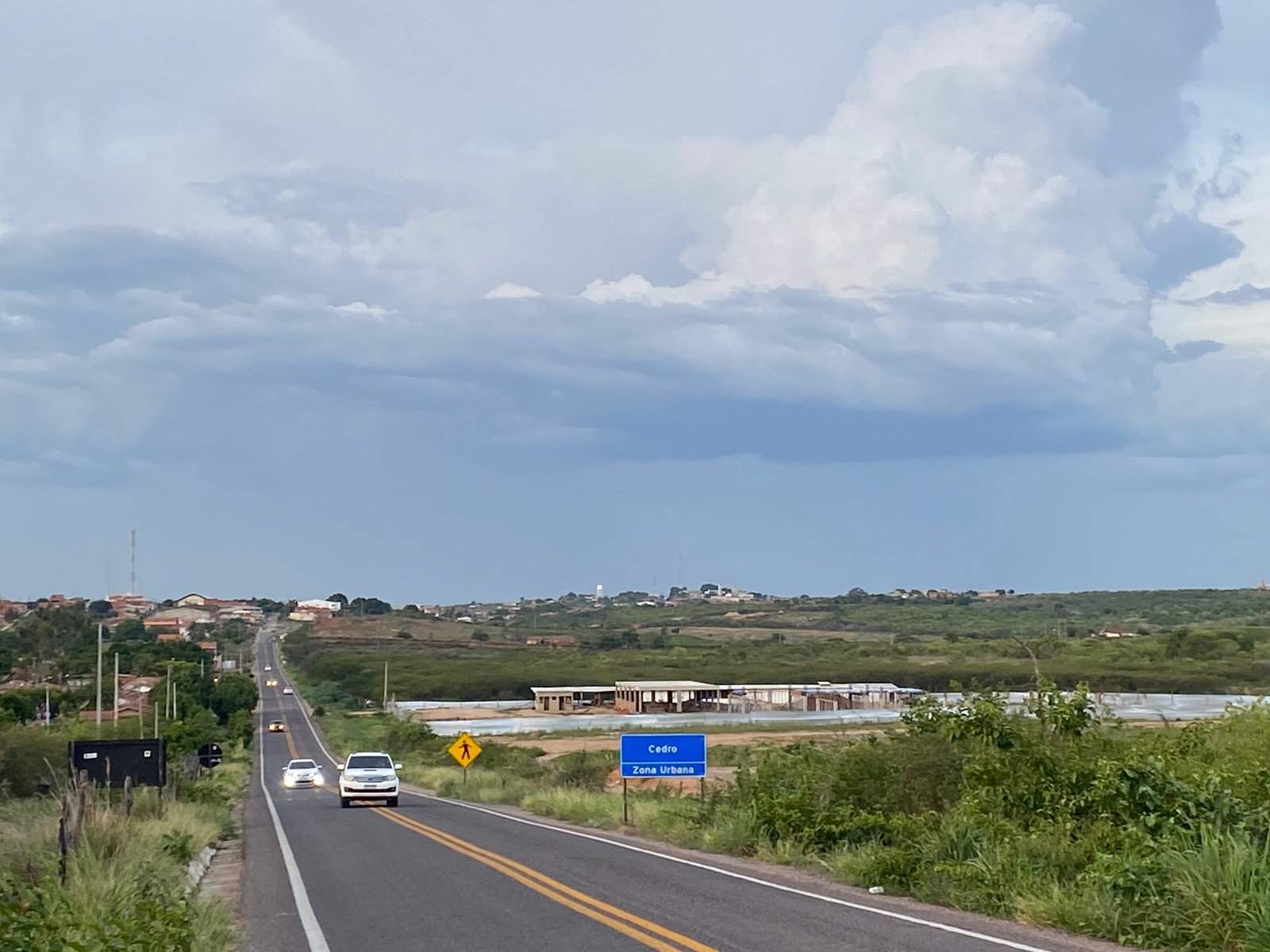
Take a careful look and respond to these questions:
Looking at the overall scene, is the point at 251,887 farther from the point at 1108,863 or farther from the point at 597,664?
Result: the point at 597,664

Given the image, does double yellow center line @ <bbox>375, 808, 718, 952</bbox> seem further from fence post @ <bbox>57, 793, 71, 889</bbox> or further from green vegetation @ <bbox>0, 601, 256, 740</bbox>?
green vegetation @ <bbox>0, 601, 256, 740</bbox>

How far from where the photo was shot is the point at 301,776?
181 feet

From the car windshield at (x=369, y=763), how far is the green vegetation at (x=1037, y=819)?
45.1 feet

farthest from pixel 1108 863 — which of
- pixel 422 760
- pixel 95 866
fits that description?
pixel 422 760

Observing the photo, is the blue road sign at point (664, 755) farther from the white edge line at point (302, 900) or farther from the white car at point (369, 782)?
the white car at point (369, 782)

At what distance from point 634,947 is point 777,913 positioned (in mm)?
2307

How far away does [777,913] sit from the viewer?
12836mm

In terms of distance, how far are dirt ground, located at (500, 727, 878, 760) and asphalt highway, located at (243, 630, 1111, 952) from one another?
133 feet

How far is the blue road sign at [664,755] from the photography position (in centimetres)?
2495

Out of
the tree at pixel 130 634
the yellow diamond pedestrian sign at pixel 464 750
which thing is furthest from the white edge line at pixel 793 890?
the tree at pixel 130 634

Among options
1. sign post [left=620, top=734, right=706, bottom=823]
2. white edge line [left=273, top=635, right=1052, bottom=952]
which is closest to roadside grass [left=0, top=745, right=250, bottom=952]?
white edge line [left=273, top=635, right=1052, bottom=952]

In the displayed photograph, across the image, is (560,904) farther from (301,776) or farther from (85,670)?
(85,670)

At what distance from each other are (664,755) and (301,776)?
34.1 m

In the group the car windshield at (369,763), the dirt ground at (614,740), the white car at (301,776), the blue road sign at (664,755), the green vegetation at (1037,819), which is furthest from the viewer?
the dirt ground at (614,740)
